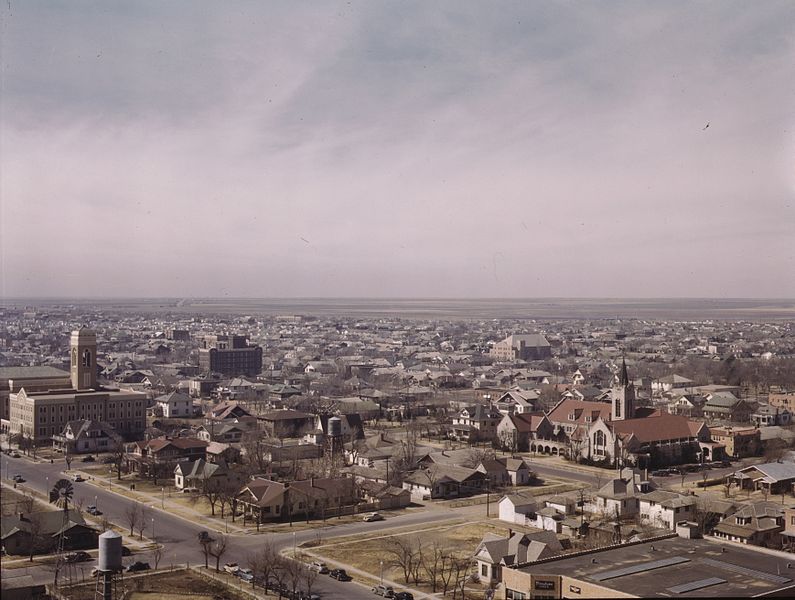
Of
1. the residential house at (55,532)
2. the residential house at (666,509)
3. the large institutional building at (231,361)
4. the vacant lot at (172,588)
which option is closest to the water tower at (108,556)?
the vacant lot at (172,588)

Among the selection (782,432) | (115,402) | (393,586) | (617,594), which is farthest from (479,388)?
(617,594)

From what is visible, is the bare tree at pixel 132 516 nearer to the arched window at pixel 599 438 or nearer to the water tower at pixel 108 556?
the water tower at pixel 108 556

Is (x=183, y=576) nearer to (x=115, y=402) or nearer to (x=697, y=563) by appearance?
(x=697, y=563)

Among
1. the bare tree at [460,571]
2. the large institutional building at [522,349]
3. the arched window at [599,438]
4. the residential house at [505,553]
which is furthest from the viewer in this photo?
the large institutional building at [522,349]

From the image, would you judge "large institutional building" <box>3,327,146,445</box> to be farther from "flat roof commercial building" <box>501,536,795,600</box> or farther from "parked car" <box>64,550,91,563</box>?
"flat roof commercial building" <box>501,536,795,600</box>

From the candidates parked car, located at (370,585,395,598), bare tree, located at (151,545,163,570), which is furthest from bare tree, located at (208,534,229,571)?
parked car, located at (370,585,395,598)

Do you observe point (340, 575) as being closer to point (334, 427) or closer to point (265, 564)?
point (265, 564)
